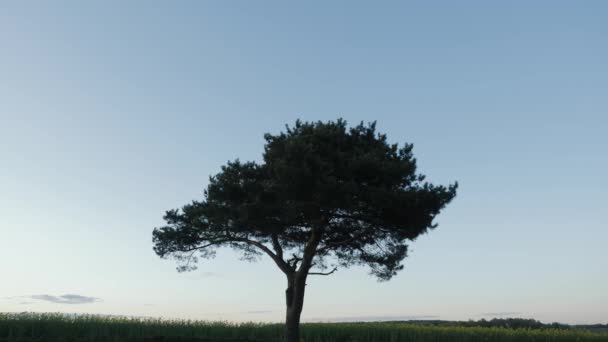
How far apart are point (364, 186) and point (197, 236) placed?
360 inches

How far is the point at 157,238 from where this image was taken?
2683 centimetres

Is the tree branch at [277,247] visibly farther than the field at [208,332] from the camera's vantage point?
No

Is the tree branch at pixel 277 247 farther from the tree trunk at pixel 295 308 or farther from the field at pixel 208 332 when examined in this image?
the field at pixel 208 332

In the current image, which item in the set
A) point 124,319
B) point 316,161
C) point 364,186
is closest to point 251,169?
point 316,161

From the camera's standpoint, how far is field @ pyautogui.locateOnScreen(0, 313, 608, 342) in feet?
88.0

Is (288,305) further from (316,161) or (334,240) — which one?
(316,161)

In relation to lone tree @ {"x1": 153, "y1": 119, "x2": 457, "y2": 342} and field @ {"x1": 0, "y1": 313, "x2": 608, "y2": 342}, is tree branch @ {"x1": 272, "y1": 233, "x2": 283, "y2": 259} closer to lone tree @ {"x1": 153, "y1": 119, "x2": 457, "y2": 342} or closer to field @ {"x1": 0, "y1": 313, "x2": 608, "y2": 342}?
lone tree @ {"x1": 153, "y1": 119, "x2": 457, "y2": 342}

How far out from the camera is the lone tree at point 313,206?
864 inches

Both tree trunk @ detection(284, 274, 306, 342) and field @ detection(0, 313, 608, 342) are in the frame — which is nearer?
tree trunk @ detection(284, 274, 306, 342)

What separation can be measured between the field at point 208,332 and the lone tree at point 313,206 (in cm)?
520

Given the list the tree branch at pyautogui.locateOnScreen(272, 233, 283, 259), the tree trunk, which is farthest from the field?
the tree branch at pyautogui.locateOnScreen(272, 233, 283, 259)

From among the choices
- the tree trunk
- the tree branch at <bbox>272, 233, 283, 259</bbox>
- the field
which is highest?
the tree branch at <bbox>272, 233, 283, 259</bbox>

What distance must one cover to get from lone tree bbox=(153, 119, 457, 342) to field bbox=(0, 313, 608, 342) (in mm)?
5204

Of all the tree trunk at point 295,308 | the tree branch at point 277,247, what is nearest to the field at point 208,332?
the tree trunk at point 295,308
